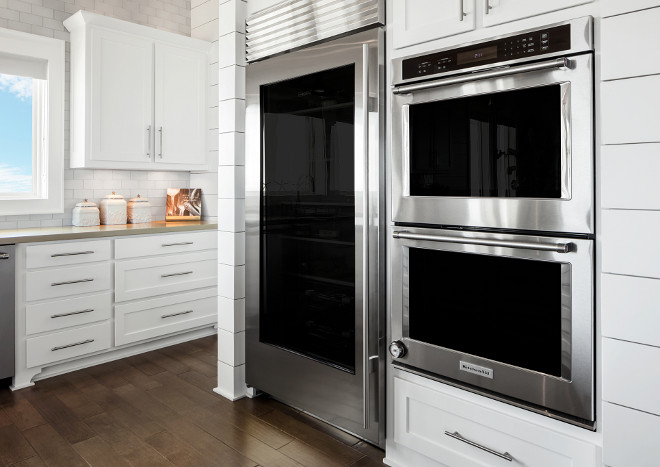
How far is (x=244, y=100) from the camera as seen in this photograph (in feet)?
8.84

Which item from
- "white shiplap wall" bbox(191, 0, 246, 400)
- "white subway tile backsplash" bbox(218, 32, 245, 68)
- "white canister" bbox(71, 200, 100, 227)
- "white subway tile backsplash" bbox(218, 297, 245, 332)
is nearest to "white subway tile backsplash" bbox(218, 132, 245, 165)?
"white shiplap wall" bbox(191, 0, 246, 400)

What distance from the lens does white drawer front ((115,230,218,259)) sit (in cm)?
340

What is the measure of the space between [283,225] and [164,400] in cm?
122

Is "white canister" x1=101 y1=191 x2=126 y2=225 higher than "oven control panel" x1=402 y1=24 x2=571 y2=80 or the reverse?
the reverse

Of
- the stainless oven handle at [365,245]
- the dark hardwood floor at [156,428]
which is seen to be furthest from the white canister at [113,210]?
the stainless oven handle at [365,245]

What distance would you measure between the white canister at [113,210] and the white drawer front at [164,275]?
1.79 feet

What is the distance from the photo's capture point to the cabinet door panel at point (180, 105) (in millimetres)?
3879

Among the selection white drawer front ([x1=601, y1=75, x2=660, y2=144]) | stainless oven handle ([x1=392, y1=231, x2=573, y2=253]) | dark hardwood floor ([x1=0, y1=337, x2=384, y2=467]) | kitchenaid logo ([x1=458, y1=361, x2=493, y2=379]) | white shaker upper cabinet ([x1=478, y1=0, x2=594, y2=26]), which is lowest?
dark hardwood floor ([x1=0, y1=337, x2=384, y2=467])

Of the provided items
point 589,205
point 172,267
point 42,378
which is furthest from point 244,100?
point 42,378

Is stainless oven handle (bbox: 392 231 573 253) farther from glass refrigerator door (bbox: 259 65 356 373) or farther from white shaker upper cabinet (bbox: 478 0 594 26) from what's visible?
white shaker upper cabinet (bbox: 478 0 594 26)

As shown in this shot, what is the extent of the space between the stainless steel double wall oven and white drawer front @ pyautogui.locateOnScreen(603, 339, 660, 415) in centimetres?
7

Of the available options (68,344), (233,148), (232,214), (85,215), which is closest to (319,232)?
(232,214)

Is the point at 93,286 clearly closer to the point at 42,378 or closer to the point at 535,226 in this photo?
the point at 42,378

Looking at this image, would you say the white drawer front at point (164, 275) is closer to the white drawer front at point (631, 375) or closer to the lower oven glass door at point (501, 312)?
the lower oven glass door at point (501, 312)
